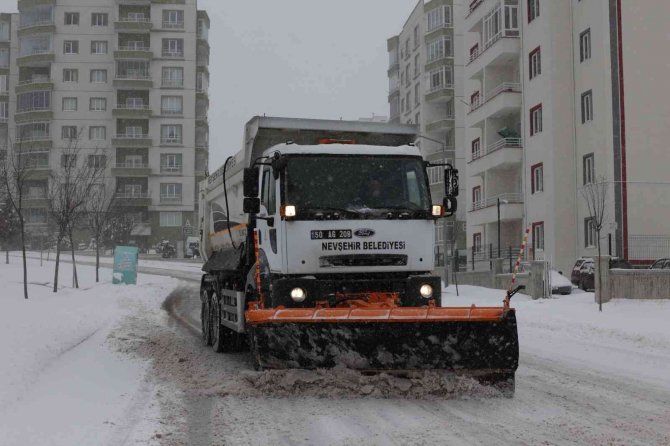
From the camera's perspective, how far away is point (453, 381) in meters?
7.62

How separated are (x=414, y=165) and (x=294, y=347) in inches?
115

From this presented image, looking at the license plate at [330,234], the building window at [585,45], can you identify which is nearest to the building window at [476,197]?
the building window at [585,45]

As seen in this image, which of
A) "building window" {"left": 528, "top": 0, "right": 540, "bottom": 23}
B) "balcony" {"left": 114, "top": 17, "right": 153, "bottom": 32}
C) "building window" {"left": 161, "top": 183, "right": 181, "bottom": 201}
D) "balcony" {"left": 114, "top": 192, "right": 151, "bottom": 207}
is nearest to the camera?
"building window" {"left": 528, "top": 0, "right": 540, "bottom": 23}

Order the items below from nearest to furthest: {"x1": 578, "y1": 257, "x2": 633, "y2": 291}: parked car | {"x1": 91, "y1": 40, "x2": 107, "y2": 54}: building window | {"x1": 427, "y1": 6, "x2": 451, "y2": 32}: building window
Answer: {"x1": 578, "y1": 257, "x2": 633, "y2": 291}: parked car, {"x1": 427, "y1": 6, "x2": 451, "y2": 32}: building window, {"x1": 91, "y1": 40, "x2": 107, "y2": 54}: building window

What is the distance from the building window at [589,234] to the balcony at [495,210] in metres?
4.76

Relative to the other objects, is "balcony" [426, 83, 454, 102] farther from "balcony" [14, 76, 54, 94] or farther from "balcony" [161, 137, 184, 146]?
"balcony" [14, 76, 54, 94]

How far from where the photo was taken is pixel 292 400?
731 centimetres

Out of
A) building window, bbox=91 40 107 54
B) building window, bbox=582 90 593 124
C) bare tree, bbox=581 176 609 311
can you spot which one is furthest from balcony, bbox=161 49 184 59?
bare tree, bbox=581 176 609 311

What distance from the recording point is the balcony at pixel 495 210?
37688 mm

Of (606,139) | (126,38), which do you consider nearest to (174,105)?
(126,38)

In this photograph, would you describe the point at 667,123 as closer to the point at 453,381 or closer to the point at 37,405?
the point at 453,381

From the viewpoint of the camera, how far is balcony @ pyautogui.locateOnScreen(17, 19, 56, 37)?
78125 millimetres

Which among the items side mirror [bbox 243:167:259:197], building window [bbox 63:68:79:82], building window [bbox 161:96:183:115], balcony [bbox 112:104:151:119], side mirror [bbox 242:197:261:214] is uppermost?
building window [bbox 63:68:79:82]

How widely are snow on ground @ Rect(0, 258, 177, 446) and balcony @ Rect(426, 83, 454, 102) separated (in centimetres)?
4841
